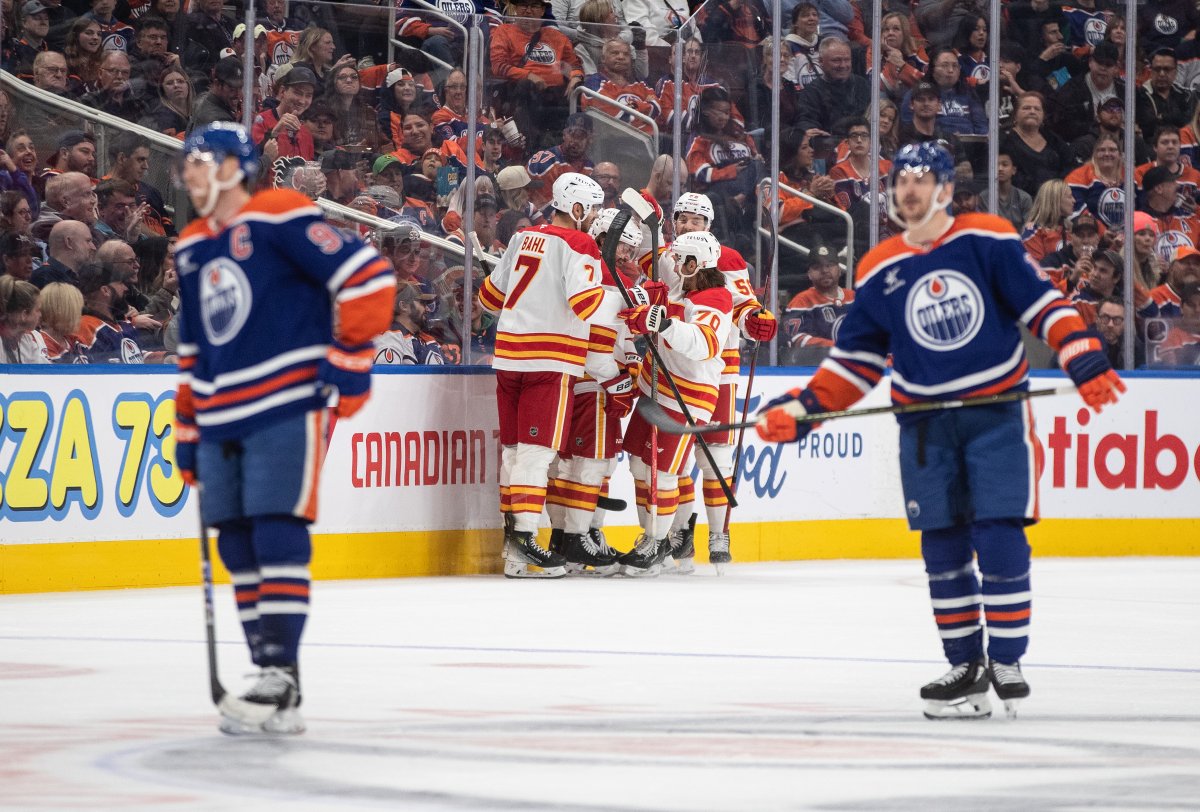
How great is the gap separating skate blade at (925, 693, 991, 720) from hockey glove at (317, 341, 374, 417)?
1573 millimetres

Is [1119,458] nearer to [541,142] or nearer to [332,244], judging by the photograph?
[541,142]

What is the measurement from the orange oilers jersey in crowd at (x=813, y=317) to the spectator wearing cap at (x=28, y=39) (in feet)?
14.6

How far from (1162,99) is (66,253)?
6.84m

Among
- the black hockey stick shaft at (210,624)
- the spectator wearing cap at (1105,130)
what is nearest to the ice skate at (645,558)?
the spectator wearing cap at (1105,130)

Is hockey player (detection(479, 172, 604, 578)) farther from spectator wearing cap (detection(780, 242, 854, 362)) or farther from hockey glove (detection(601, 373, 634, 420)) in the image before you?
spectator wearing cap (detection(780, 242, 854, 362))

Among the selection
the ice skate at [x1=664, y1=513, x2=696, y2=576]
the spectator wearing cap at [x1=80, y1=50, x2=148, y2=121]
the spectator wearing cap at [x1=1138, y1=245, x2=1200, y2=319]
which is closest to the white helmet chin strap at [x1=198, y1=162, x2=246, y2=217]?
the spectator wearing cap at [x1=80, y1=50, x2=148, y2=121]

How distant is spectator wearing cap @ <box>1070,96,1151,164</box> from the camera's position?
1184 cm

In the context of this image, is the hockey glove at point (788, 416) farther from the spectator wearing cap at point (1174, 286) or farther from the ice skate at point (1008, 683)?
the spectator wearing cap at point (1174, 286)

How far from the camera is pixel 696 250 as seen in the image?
935 cm

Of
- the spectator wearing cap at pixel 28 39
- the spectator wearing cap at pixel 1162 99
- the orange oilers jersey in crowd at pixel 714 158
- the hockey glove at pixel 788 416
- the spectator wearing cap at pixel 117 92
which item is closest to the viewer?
the hockey glove at pixel 788 416

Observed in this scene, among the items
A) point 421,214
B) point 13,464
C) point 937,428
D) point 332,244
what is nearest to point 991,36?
point 421,214

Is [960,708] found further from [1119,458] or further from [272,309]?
[1119,458]

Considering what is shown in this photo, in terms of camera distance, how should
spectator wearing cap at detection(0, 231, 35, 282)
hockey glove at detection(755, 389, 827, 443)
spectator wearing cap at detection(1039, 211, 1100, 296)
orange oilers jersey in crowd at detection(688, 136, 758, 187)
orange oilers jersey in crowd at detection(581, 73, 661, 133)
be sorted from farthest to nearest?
spectator wearing cap at detection(1039, 211, 1100, 296)
orange oilers jersey in crowd at detection(688, 136, 758, 187)
orange oilers jersey in crowd at detection(581, 73, 661, 133)
spectator wearing cap at detection(0, 231, 35, 282)
hockey glove at detection(755, 389, 827, 443)

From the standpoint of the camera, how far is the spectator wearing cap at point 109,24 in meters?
8.27
